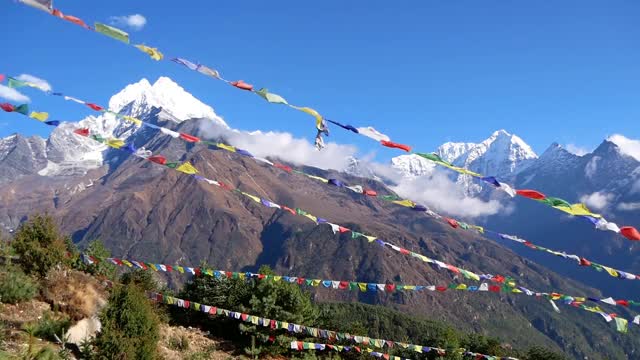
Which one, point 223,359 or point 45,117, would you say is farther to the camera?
point 223,359

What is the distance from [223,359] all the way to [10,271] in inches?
342

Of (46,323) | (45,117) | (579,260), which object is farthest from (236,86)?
(579,260)

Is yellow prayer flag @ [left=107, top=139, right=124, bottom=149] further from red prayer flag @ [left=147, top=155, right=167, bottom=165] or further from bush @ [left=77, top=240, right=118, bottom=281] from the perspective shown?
bush @ [left=77, top=240, right=118, bottom=281]

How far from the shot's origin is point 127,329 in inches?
625

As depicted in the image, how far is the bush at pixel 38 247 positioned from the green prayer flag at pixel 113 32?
1352 cm

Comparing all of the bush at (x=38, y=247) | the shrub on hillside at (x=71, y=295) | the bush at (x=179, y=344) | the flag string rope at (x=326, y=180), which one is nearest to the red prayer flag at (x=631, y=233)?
the flag string rope at (x=326, y=180)

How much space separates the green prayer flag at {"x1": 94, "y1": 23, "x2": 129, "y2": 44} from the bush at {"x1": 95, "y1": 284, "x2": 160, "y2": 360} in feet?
27.9

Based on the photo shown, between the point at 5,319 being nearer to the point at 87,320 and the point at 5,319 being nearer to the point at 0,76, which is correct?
the point at 87,320

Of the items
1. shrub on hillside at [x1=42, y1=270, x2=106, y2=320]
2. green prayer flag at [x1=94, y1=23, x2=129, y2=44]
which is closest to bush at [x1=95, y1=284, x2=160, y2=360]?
shrub on hillside at [x1=42, y1=270, x2=106, y2=320]

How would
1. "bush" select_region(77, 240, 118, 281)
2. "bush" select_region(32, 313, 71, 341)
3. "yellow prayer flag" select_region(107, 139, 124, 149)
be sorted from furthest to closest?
1. "bush" select_region(77, 240, 118, 281)
2. "bush" select_region(32, 313, 71, 341)
3. "yellow prayer flag" select_region(107, 139, 124, 149)

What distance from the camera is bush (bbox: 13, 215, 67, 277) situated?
2142 cm

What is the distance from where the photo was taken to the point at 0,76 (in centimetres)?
1238

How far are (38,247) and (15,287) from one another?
2384 millimetres

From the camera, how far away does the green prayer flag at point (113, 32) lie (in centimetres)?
1089
